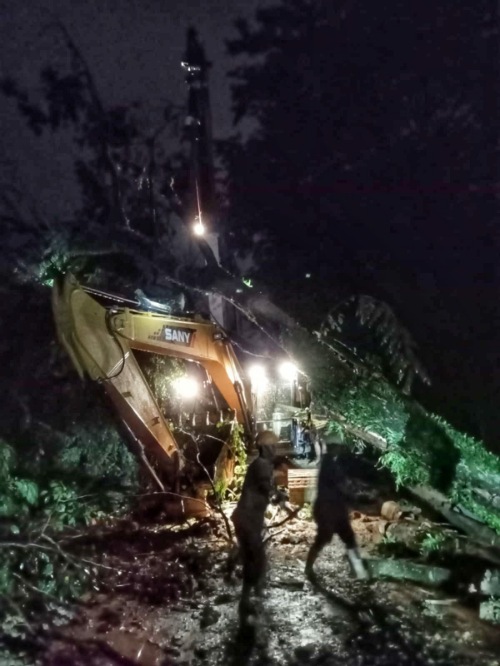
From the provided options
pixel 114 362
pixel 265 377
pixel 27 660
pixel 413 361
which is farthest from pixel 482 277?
pixel 27 660

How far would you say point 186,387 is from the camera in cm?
1027

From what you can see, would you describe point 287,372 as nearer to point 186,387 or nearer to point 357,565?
point 186,387

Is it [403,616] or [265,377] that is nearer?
[403,616]

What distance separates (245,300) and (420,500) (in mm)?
2799

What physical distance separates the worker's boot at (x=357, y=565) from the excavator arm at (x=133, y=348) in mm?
2683

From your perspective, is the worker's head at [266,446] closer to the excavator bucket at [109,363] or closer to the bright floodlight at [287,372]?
the excavator bucket at [109,363]

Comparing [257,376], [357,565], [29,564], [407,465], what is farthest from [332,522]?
[257,376]

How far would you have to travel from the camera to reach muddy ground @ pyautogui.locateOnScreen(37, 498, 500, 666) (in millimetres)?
4758

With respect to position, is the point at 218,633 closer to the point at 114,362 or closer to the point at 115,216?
the point at 114,362

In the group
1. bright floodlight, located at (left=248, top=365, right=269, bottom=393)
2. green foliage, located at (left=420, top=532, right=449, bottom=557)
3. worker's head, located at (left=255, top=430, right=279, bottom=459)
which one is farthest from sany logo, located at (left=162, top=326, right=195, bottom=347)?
green foliage, located at (left=420, top=532, right=449, bottom=557)

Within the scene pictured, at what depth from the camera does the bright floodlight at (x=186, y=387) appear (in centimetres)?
1021

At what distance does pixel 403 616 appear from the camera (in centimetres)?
533

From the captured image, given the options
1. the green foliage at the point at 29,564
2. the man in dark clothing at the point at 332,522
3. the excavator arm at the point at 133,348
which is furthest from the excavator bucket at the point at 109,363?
the man in dark clothing at the point at 332,522

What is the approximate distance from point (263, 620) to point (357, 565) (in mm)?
1192
